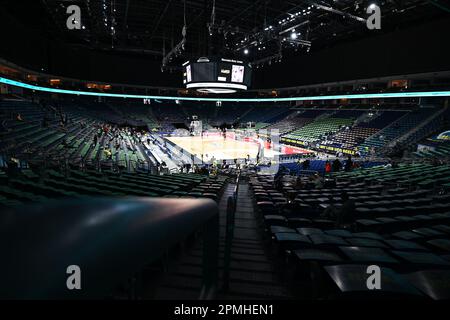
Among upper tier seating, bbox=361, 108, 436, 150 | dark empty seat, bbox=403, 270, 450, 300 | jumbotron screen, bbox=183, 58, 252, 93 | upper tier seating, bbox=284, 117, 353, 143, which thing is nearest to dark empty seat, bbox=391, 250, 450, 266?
dark empty seat, bbox=403, 270, 450, 300

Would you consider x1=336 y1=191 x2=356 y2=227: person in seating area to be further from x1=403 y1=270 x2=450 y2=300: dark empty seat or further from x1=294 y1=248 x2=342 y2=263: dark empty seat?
x1=403 y1=270 x2=450 y2=300: dark empty seat

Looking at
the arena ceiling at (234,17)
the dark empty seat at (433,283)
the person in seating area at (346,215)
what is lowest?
the person in seating area at (346,215)

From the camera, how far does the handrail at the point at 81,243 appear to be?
0.67m

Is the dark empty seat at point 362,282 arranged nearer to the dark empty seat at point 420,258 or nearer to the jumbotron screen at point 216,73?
the dark empty seat at point 420,258

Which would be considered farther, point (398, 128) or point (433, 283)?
point (398, 128)

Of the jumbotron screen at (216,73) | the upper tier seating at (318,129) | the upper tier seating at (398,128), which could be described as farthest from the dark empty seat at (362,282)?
the upper tier seating at (318,129)

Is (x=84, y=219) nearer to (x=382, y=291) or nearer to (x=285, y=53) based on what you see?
(x=382, y=291)

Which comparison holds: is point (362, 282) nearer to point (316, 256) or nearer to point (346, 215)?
point (316, 256)

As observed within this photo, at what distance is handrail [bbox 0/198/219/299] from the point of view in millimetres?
670

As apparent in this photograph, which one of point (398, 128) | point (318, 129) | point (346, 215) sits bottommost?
point (346, 215)

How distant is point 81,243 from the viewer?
2.54ft

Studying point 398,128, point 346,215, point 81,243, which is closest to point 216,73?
point 346,215

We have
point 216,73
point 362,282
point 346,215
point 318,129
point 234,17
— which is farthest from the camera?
point 318,129
